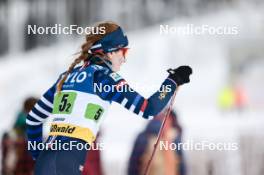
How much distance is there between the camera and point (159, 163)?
3.39 m

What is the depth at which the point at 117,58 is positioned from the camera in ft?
10.5

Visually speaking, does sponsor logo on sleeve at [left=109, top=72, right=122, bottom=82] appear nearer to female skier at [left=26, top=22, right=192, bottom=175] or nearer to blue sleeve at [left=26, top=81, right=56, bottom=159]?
female skier at [left=26, top=22, right=192, bottom=175]

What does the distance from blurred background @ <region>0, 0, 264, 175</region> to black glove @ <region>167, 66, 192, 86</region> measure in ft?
0.15

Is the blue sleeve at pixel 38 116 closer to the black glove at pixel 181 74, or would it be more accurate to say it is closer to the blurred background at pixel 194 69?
the blurred background at pixel 194 69

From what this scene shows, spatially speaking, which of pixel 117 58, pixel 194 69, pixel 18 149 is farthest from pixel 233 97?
pixel 18 149

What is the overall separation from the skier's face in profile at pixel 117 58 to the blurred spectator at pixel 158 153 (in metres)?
0.27

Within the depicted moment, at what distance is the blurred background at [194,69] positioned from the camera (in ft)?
11.1

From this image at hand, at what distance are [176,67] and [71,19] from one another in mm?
471

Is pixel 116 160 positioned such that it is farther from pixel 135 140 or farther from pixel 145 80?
pixel 145 80

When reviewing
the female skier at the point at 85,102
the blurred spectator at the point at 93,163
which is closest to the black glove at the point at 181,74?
the female skier at the point at 85,102

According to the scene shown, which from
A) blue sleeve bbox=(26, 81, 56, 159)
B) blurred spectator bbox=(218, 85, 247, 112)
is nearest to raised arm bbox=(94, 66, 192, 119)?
blue sleeve bbox=(26, 81, 56, 159)

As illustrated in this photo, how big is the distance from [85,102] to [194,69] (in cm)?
55

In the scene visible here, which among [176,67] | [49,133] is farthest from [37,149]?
[176,67]

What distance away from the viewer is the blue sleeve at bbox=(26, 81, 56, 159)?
3174 mm
